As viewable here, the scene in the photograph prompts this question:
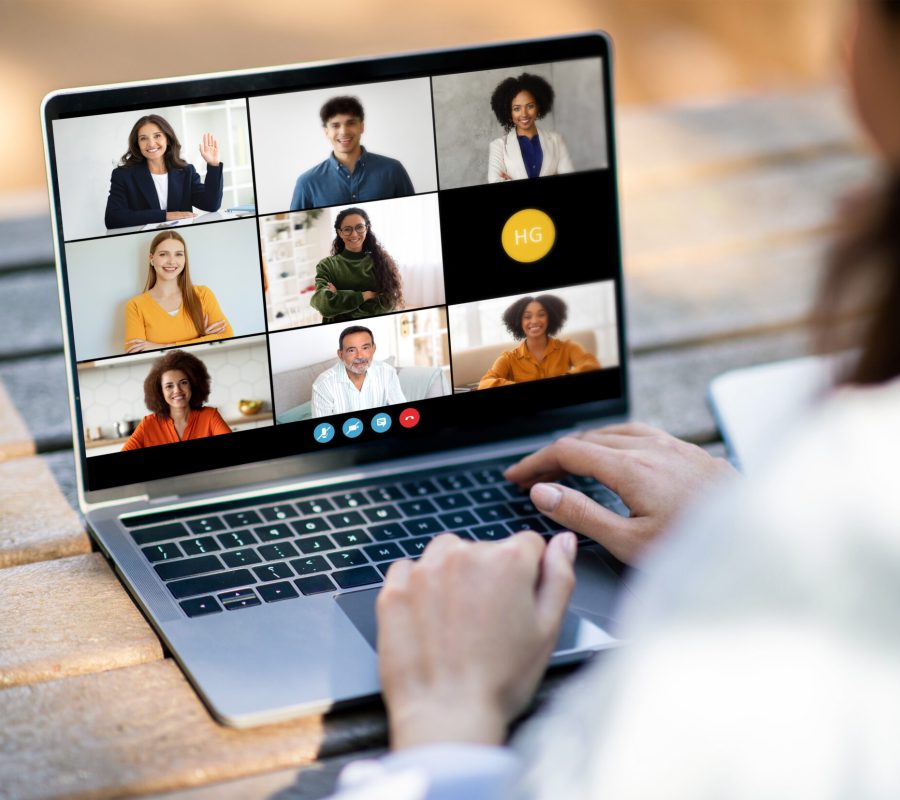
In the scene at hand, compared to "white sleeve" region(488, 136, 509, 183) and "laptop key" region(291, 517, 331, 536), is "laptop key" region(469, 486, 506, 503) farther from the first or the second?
"white sleeve" region(488, 136, 509, 183)

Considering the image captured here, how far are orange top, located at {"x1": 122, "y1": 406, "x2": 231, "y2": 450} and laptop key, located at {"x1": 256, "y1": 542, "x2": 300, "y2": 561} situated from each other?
0.38ft

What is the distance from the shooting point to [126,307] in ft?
2.79

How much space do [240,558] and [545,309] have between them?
0.33 meters

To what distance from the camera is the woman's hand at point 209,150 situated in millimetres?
858

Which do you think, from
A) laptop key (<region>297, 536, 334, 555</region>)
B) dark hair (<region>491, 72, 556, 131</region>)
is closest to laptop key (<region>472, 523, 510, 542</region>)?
laptop key (<region>297, 536, 334, 555</region>)

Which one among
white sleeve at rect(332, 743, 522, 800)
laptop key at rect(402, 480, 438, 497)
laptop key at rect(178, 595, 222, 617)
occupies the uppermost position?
laptop key at rect(402, 480, 438, 497)

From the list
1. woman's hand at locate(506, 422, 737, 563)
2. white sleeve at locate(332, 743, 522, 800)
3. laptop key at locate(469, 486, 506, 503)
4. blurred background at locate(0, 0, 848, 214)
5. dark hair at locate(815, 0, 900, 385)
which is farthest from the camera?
blurred background at locate(0, 0, 848, 214)

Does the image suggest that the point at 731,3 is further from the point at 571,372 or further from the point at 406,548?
the point at 406,548

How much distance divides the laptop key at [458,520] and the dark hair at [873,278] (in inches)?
18.6

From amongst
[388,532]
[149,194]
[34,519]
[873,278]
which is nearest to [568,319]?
[388,532]

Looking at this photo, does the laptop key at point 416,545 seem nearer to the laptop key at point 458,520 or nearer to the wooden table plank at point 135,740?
the laptop key at point 458,520

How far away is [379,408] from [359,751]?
1.16ft

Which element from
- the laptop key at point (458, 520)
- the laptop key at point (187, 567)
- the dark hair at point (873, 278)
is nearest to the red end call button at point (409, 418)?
the laptop key at point (458, 520)

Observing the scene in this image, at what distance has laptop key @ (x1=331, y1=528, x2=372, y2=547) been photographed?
830mm
